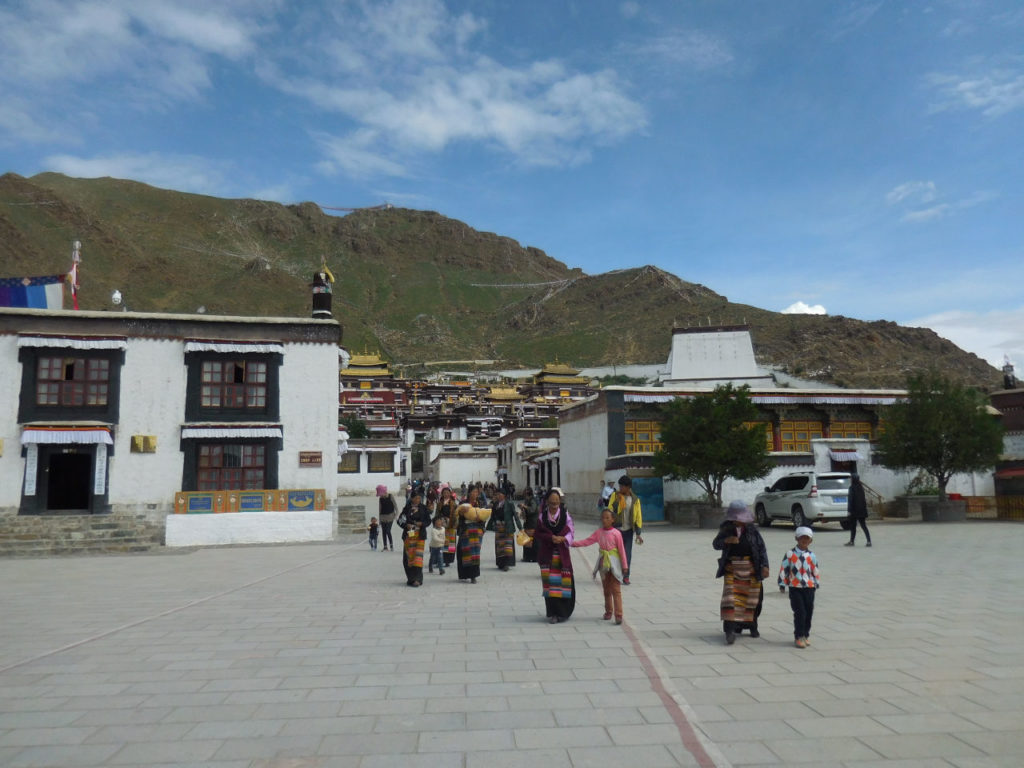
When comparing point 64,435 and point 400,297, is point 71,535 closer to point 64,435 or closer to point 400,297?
point 64,435

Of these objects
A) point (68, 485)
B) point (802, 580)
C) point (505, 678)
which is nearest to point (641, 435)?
point (68, 485)

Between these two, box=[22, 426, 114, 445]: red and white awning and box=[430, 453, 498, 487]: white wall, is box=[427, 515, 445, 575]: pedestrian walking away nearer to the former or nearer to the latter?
box=[22, 426, 114, 445]: red and white awning

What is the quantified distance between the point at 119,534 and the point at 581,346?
112727 mm

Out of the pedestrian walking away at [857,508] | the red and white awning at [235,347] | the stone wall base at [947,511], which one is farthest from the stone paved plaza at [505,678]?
the stone wall base at [947,511]

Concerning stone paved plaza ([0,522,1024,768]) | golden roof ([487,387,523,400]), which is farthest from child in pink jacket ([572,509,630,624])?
golden roof ([487,387,523,400])

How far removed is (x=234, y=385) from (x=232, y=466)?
2.35 metres

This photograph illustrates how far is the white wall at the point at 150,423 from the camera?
20.2 metres

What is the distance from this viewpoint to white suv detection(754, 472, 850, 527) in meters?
19.4

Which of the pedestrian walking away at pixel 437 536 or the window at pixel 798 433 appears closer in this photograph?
the pedestrian walking away at pixel 437 536

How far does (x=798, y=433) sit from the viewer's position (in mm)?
30391

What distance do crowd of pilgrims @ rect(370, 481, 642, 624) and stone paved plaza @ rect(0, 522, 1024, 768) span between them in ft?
1.35

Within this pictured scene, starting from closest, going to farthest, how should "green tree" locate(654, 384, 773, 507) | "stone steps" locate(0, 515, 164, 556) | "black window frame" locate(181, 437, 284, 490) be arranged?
"stone steps" locate(0, 515, 164, 556)
"black window frame" locate(181, 437, 284, 490)
"green tree" locate(654, 384, 773, 507)

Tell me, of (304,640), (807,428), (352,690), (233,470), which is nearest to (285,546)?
(233,470)

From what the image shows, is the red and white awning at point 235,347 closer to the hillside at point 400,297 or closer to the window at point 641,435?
the window at point 641,435
